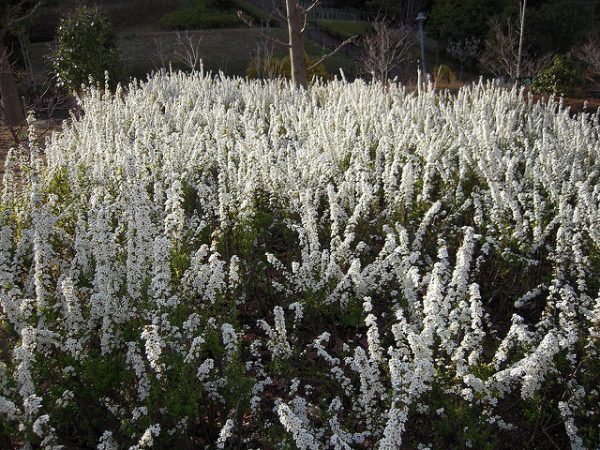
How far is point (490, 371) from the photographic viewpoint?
274 cm

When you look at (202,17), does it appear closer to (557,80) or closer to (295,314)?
(557,80)

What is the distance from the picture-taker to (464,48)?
108 ft

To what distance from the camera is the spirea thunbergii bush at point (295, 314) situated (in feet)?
8.63

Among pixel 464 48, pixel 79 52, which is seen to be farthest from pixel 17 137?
pixel 464 48

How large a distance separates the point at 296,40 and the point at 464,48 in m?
24.5

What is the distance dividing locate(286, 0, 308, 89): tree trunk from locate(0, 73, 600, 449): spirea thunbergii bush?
6.22 meters

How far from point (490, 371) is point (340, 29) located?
129ft

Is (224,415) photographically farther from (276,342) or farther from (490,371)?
(490,371)

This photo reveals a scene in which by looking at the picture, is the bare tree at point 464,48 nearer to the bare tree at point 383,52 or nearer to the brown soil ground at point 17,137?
the bare tree at point 383,52

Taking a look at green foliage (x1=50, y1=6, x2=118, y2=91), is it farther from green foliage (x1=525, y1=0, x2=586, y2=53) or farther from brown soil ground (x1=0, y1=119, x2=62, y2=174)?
green foliage (x1=525, y1=0, x2=586, y2=53)

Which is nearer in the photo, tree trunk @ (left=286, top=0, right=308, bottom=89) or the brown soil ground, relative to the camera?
the brown soil ground

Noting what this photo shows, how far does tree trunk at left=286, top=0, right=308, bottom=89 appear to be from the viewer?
11.5 meters

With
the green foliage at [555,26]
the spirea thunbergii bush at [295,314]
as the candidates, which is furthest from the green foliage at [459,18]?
the spirea thunbergii bush at [295,314]

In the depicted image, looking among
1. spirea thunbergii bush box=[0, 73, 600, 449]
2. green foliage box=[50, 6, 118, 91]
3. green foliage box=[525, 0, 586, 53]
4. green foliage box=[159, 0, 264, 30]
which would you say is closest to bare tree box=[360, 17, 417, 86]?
green foliage box=[525, 0, 586, 53]
